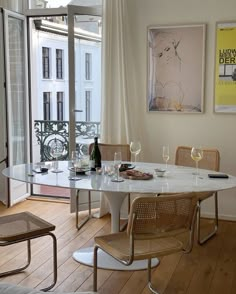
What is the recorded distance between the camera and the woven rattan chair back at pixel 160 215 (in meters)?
2.40

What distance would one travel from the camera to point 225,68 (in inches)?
169

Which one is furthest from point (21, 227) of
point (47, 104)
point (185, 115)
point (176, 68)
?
point (47, 104)

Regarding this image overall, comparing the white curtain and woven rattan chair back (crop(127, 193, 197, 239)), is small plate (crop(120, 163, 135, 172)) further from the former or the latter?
the white curtain

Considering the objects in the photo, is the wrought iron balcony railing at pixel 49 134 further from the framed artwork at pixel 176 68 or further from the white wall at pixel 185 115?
the framed artwork at pixel 176 68

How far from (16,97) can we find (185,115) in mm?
1938

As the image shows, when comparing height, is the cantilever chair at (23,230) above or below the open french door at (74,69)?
below

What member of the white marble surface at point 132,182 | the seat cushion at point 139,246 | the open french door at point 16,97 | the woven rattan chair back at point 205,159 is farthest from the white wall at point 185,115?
the seat cushion at point 139,246

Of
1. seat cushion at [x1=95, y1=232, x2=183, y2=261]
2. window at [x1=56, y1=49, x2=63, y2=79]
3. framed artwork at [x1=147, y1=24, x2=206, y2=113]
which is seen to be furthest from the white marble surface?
window at [x1=56, y1=49, x2=63, y2=79]

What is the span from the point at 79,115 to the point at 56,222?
45.5 inches

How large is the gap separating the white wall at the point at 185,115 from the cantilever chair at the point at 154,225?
1908 mm

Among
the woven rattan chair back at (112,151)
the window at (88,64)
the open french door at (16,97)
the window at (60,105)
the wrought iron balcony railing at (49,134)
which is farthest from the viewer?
the window at (60,105)

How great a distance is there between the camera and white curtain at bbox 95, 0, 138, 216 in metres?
4.45

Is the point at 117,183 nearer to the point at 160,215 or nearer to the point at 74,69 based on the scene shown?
the point at 160,215

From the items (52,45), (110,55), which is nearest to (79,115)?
(110,55)
